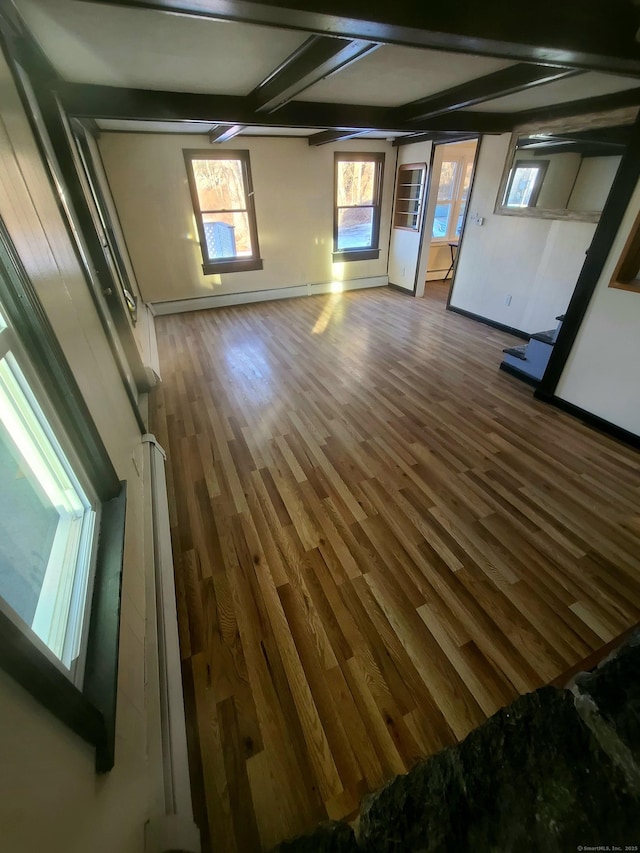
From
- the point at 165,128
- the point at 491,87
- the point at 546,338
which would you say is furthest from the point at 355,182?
the point at 546,338

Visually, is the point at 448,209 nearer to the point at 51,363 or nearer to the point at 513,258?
the point at 513,258

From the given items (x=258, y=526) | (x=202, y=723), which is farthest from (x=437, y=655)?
(x=258, y=526)

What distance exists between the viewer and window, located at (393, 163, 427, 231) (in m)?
5.22

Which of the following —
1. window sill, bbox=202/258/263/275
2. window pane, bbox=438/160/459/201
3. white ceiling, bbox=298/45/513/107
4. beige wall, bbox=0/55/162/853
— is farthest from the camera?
window pane, bbox=438/160/459/201

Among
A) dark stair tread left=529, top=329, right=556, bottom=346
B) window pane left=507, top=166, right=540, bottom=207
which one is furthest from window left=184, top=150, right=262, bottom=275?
dark stair tread left=529, top=329, right=556, bottom=346

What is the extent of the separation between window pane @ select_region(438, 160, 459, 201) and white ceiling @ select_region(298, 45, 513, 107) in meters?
4.00

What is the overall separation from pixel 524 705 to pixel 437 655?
50cm

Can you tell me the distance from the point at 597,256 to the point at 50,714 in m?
3.64

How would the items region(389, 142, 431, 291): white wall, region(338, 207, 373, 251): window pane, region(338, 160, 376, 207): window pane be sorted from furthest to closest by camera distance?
region(338, 207, 373, 251): window pane, region(338, 160, 376, 207): window pane, region(389, 142, 431, 291): white wall

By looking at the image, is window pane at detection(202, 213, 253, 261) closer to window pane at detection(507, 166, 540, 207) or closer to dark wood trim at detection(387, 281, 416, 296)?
dark wood trim at detection(387, 281, 416, 296)

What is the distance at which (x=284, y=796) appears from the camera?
111cm

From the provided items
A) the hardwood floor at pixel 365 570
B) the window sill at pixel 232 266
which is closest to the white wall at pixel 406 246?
the window sill at pixel 232 266

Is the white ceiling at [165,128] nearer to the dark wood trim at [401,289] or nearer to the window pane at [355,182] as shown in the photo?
the window pane at [355,182]

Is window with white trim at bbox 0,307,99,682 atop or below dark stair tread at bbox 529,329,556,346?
atop
